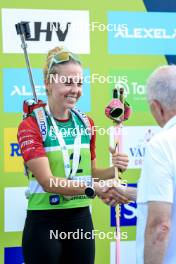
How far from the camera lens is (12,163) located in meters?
2.66

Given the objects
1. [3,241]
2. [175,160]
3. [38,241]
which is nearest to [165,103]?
[175,160]

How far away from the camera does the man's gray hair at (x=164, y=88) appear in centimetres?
151

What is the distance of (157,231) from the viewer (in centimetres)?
146

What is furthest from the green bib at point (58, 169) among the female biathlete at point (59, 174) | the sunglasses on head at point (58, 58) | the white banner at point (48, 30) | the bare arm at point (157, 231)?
the bare arm at point (157, 231)

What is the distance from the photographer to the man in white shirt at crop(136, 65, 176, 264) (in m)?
1.45

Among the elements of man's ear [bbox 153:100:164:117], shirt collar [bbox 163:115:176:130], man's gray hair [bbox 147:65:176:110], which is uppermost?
man's gray hair [bbox 147:65:176:110]

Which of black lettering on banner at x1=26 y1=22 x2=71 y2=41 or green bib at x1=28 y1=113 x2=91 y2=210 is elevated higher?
black lettering on banner at x1=26 y1=22 x2=71 y2=41

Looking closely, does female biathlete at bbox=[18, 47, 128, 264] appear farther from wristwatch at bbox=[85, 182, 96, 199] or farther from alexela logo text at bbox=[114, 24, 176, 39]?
alexela logo text at bbox=[114, 24, 176, 39]

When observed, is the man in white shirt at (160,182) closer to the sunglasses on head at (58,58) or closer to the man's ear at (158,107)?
the man's ear at (158,107)

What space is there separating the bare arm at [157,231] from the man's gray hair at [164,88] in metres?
0.29

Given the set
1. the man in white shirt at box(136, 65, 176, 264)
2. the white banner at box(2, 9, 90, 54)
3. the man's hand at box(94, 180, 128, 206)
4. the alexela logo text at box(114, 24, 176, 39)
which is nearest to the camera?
the man in white shirt at box(136, 65, 176, 264)

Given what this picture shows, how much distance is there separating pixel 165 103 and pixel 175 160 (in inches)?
6.9

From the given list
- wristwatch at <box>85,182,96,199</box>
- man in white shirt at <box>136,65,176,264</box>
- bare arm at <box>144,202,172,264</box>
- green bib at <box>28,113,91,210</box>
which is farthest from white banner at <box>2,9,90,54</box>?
bare arm at <box>144,202,172,264</box>

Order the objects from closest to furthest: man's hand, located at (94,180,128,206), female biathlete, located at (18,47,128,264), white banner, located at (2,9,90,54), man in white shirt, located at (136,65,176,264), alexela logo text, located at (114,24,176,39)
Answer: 1. man in white shirt, located at (136,65,176,264)
2. female biathlete, located at (18,47,128,264)
3. man's hand, located at (94,180,128,206)
4. white banner, located at (2,9,90,54)
5. alexela logo text, located at (114,24,176,39)
